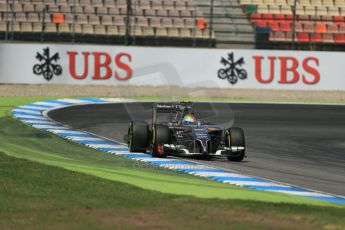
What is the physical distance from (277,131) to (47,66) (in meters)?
10.9

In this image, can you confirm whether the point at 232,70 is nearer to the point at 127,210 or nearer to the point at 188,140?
the point at 188,140

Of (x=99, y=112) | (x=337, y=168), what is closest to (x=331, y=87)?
(x=99, y=112)

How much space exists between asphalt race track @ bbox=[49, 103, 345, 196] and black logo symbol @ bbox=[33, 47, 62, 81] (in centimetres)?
387

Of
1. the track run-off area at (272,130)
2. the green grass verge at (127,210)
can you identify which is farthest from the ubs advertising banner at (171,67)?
the green grass verge at (127,210)

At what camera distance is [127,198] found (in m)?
11.2

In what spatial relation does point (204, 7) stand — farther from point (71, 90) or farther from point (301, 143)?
point (301, 143)

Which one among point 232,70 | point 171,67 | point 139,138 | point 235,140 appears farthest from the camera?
point 232,70

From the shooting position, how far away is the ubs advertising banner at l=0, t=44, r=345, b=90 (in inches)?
1176

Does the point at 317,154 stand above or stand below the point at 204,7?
below

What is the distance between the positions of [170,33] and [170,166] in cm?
2090

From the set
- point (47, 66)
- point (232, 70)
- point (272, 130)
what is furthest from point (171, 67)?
point (272, 130)

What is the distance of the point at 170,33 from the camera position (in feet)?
116

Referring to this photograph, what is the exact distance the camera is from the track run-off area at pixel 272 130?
48.3 feet

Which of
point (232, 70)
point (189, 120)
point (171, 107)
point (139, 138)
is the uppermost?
point (171, 107)
